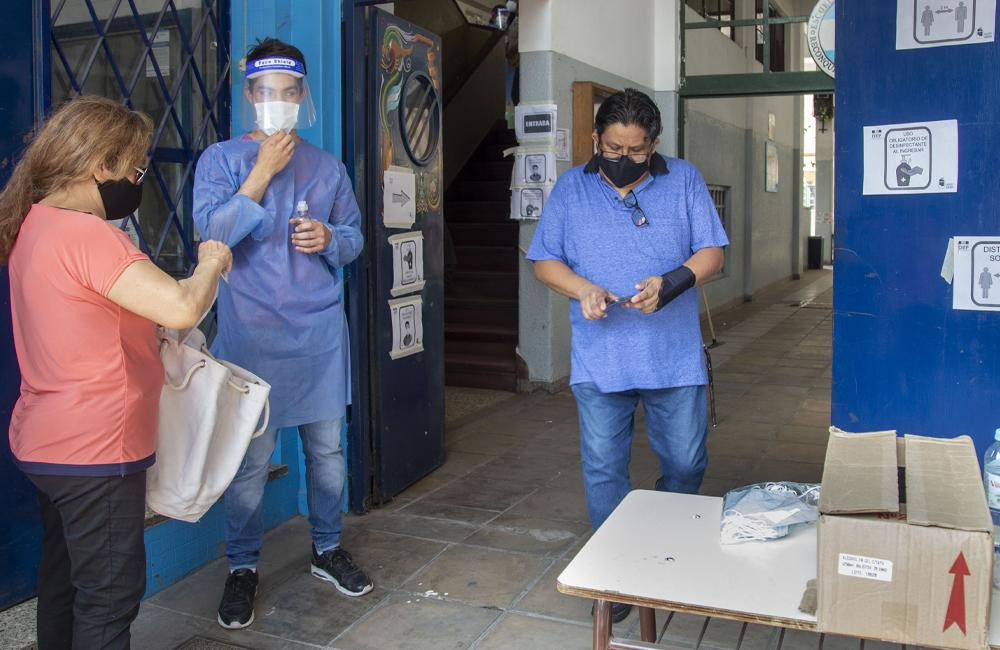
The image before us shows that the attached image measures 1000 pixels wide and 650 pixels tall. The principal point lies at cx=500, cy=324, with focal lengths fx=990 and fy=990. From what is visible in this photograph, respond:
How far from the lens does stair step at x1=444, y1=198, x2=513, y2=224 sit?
933 cm

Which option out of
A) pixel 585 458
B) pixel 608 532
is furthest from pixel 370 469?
pixel 608 532

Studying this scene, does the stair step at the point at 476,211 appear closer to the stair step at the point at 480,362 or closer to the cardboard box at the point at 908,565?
the stair step at the point at 480,362

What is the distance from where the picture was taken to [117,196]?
2.23m

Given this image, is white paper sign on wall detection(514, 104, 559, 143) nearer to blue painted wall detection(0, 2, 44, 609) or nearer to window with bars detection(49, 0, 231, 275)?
window with bars detection(49, 0, 231, 275)

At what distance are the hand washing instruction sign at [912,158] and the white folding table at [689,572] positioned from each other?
1.40 metres

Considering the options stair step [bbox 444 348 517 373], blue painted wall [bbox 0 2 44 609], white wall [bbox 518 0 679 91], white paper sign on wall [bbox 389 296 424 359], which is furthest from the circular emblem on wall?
blue painted wall [bbox 0 2 44 609]

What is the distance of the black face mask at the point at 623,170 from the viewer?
2.93 meters

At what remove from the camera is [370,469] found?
14.0 ft

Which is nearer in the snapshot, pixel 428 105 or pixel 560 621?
pixel 560 621

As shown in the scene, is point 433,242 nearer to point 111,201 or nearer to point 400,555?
point 400,555

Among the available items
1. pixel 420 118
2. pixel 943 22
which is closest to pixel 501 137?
pixel 420 118

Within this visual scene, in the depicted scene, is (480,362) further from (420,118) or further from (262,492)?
(262,492)

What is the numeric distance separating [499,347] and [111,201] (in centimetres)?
540

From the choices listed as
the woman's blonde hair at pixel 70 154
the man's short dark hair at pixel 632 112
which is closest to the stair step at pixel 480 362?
the man's short dark hair at pixel 632 112
